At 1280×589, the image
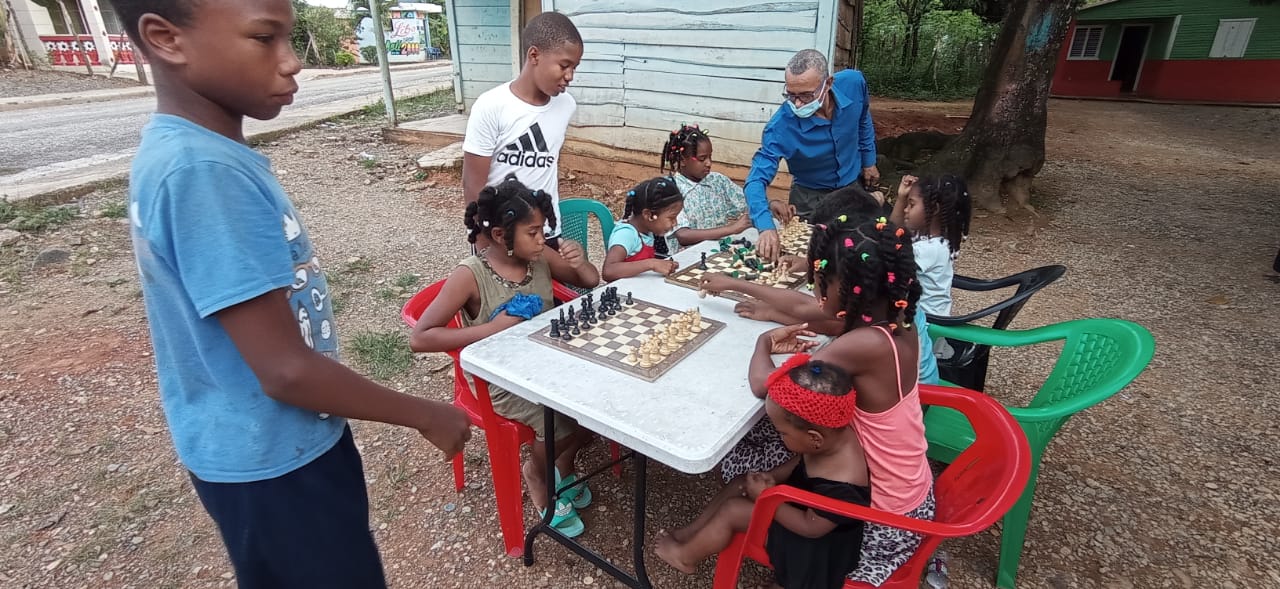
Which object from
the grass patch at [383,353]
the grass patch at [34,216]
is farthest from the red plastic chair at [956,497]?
the grass patch at [34,216]

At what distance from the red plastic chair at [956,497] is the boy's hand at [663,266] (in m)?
1.18

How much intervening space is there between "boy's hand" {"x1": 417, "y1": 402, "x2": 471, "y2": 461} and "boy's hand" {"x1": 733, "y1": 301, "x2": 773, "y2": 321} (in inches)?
51.5

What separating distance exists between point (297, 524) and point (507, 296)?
4.60ft

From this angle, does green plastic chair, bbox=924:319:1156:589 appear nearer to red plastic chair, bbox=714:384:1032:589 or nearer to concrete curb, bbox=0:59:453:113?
red plastic chair, bbox=714:384:1032:589

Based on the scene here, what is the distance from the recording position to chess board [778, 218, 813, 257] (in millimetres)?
3219

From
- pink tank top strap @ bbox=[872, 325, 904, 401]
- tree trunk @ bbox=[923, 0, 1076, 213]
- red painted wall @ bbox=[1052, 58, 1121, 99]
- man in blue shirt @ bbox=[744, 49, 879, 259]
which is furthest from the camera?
red painted wall @ bbox=[1052, 58, 1121, 99]

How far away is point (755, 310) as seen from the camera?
2410 millimetres

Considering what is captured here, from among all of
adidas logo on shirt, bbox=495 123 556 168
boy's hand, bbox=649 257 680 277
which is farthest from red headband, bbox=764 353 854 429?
adidas logo on shirt, bbox=495 123 556 168

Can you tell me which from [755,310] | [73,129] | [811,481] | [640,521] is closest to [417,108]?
[73,129]

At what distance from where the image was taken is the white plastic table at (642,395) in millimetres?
1650

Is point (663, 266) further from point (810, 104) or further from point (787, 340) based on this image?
point (810, 104)

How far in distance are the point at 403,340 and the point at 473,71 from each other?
7.51m

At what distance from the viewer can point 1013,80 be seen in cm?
700

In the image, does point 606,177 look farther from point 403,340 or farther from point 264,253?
point 264,253
